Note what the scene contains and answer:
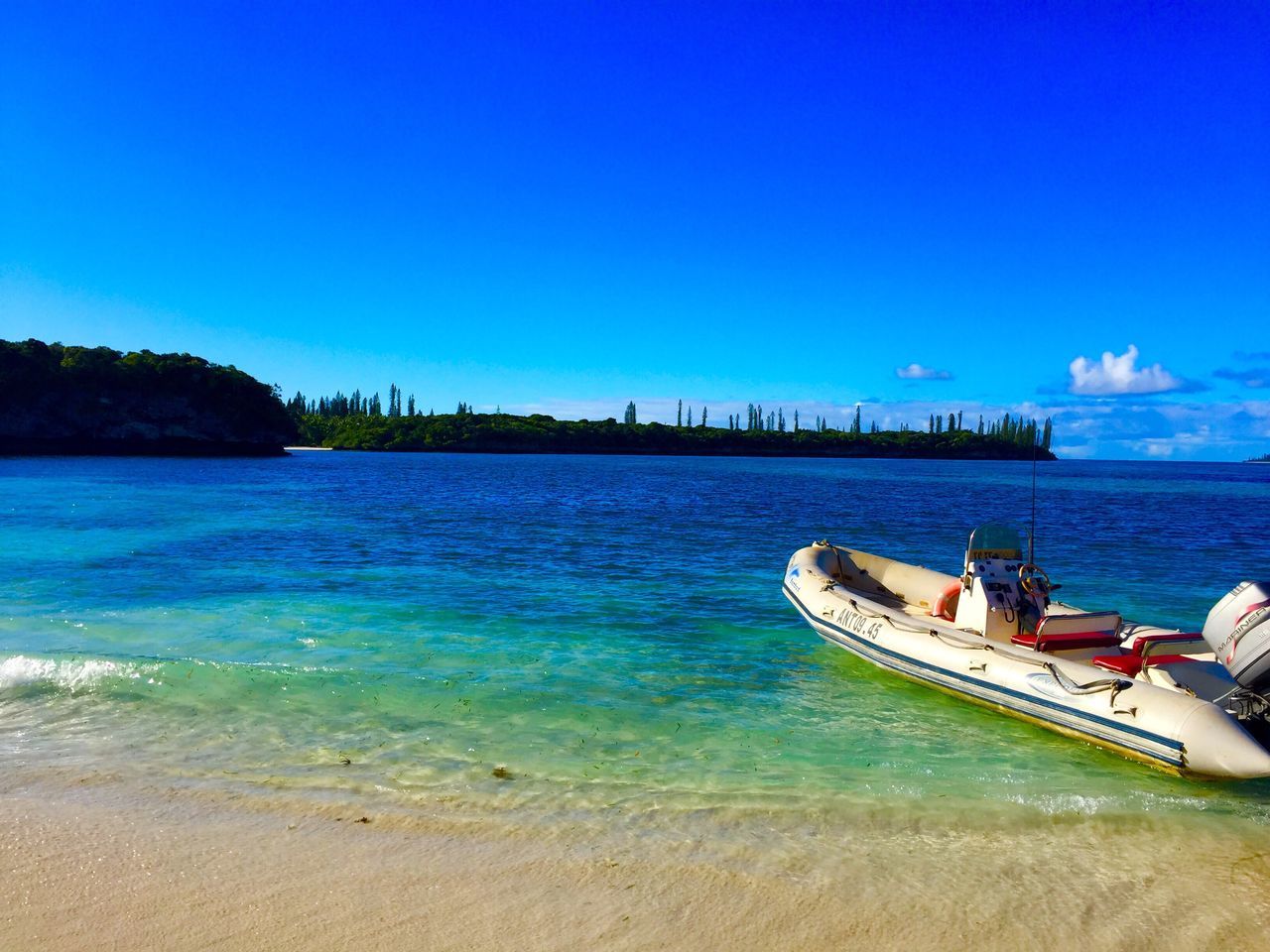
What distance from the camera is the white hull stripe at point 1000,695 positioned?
6422mm

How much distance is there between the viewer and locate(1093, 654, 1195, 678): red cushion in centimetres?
729

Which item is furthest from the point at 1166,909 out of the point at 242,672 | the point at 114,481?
the point at 114,481

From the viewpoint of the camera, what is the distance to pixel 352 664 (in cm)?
962

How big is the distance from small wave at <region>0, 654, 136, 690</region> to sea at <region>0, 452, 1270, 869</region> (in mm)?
33

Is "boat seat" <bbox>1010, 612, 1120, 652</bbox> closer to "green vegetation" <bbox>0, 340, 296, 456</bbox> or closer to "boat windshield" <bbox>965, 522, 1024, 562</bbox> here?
"boat windshield" <bbox>965, 522, 1024, 562</bbox>

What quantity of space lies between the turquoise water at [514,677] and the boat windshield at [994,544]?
70.9 inches

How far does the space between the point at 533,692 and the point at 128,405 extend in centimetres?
9933

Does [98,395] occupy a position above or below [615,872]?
above

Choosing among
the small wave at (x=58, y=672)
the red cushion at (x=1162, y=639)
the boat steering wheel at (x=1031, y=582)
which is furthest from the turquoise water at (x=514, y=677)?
the boat steering wheel at (x=1031, y=582)

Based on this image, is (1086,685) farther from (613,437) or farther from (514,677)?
(613,437)

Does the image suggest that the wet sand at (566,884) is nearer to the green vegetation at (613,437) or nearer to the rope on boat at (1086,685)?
the rope on boat at (1086,685)

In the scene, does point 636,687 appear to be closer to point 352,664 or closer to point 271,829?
point 352,664

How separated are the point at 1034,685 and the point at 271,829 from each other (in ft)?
20.3

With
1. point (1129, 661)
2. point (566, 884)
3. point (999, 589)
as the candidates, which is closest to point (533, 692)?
point (566, 884)
